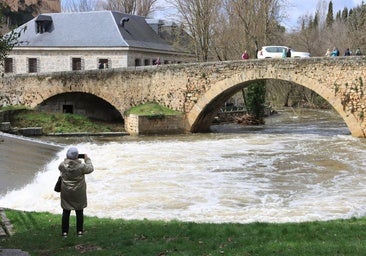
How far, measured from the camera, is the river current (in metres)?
10.6

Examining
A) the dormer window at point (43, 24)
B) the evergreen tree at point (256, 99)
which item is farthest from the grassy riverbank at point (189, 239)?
the dormer window at point (43, 24)

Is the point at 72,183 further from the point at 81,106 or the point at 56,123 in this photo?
the point at 81,106

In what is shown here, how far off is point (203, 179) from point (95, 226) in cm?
629

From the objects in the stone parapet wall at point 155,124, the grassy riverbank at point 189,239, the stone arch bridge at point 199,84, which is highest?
the stone arch bridge at point 199,84

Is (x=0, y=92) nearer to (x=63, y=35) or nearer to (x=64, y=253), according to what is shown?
(x=63, y=35)

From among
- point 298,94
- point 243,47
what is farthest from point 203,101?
point 298,94

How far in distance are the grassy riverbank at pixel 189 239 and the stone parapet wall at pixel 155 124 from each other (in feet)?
52.7

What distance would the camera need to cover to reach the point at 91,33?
112 feet

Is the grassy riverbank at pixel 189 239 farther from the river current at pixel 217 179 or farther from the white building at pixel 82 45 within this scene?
the white building at pixel 82 45

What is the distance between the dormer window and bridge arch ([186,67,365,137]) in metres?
14.4

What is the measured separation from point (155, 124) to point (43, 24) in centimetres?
1474

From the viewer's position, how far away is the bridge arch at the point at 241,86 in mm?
21953

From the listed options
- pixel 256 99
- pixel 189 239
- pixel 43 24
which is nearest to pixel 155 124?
pixel 256 99

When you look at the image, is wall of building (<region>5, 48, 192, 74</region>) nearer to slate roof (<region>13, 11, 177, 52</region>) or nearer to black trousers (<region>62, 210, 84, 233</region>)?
slate roof (<region>13, 11, 177, 52</region>)
